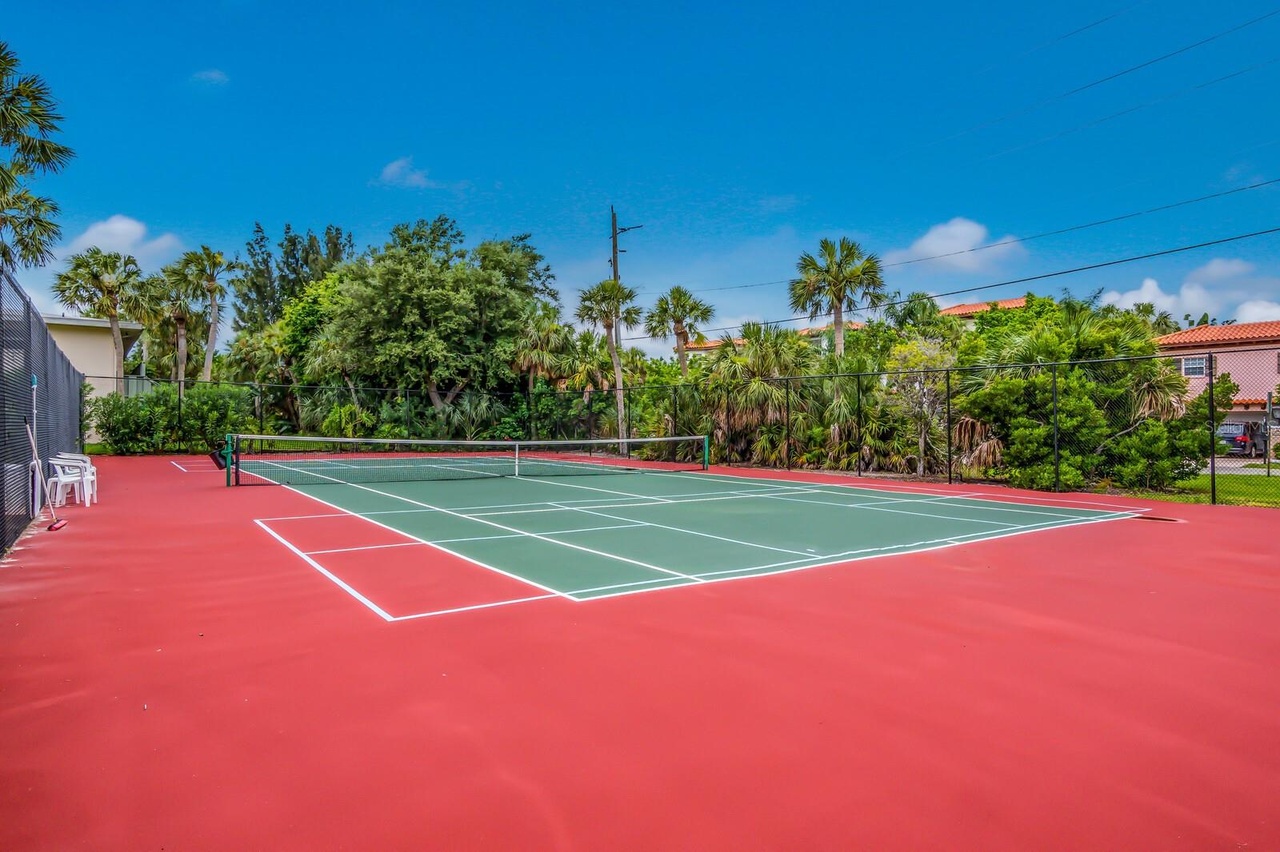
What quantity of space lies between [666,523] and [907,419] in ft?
36.0

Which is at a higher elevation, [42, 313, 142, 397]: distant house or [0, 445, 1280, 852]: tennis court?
[42, 313, 142, 397]: distant house

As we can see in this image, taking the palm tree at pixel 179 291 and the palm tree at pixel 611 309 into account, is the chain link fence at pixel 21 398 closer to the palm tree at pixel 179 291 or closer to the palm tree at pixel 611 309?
the palm tree at pixel 611 309

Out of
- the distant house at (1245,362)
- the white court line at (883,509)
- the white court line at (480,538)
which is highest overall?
the distant house at (1245,362)

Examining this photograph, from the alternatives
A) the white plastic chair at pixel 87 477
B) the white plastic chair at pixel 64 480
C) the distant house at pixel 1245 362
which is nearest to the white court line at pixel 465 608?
the white plastic chair at pixel 64 480

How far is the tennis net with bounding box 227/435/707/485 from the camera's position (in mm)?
17250

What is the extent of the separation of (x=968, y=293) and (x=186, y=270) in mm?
35215

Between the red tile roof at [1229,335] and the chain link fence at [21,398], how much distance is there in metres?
37.5

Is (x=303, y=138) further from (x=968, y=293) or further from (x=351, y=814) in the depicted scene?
(x=351, y=814)

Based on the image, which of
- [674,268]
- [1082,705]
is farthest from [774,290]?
[1082,705]

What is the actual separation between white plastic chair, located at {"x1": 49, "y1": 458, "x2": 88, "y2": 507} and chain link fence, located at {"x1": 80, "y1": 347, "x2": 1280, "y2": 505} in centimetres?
1335

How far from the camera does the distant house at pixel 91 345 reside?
28297 mm

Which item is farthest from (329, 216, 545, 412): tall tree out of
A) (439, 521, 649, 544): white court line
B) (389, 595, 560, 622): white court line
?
(389, 595, 560, 622): white court line

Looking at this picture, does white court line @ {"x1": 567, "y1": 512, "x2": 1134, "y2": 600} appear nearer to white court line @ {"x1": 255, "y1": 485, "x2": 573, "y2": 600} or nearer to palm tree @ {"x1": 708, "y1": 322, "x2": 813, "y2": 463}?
white court line @ {"x1": 255, "y1": 485, "x2": 573, "y2": 600}

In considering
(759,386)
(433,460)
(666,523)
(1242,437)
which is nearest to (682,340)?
(759,386)
